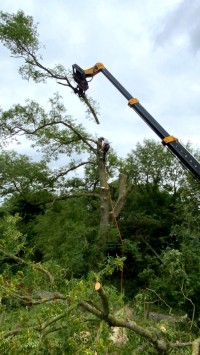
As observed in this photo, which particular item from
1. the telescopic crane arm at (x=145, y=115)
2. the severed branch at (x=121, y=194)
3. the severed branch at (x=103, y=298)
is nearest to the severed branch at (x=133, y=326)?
the severed branch at (x=103, y=298)

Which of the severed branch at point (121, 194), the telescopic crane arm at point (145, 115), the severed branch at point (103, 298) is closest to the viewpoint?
the severed branch at point (103, 298)

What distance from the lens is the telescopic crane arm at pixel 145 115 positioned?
734 cm

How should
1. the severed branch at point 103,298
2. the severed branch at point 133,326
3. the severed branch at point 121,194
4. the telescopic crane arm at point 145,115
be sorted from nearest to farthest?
the severed branch at point 103,298 < the severed branch at point 133,326 < the telescopic crane arm at point 145,115 < the severed branch at point 121,194

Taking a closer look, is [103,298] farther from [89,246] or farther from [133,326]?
[89,246]

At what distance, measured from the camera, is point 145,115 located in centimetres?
817

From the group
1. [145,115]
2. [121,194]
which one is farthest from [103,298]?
[121,194]

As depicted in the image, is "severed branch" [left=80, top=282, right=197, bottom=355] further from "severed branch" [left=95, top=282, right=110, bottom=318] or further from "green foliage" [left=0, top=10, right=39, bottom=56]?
"green foliage" [left=0, top=10, right=39, bottom=56]

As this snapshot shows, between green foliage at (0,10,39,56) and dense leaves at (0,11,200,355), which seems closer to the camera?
dense leaves at (0,11,200,355)

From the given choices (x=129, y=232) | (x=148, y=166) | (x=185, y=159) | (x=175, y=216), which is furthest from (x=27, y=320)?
(x=148, y=166)

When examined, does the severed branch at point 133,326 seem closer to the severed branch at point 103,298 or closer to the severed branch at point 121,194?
the severed branch at point 103,298

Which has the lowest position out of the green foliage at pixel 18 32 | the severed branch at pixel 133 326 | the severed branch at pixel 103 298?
the severed branch at pixel 133 326

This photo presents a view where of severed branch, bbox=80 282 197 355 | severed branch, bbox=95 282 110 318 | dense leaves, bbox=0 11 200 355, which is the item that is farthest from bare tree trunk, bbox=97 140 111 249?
severed branch, bbox=95 282 110 318

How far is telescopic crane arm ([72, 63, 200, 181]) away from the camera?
734cm

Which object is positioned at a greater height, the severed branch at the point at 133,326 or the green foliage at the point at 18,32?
the green foliage at the point at 18,32
